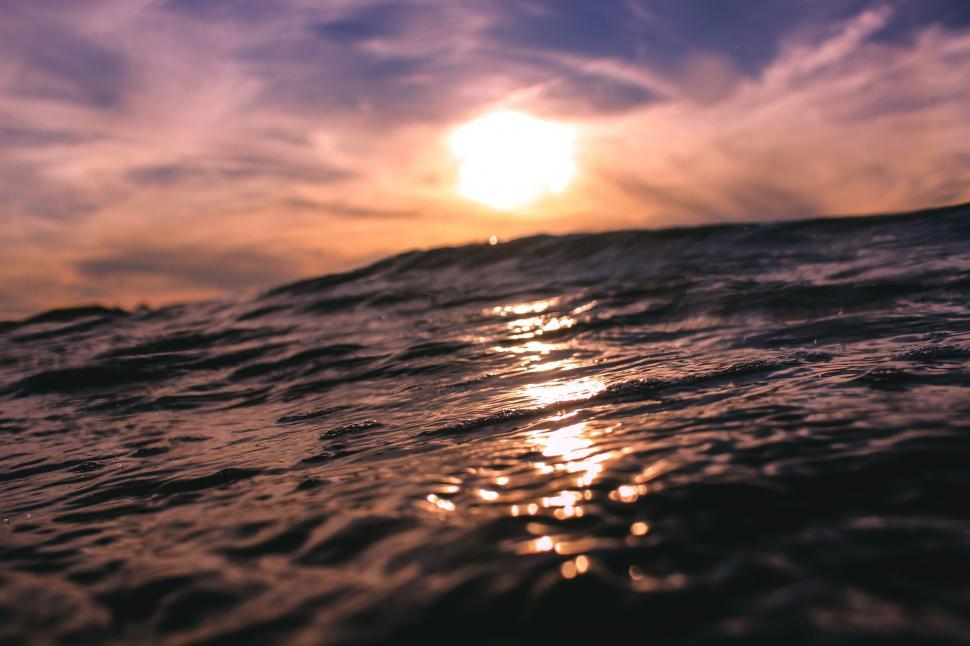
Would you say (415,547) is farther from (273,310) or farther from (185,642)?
(273,310)

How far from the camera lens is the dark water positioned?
1.92 metres

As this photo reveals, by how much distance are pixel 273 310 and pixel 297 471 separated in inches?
421

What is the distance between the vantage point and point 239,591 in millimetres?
2277

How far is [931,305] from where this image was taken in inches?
254

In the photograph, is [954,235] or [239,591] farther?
[954,235]

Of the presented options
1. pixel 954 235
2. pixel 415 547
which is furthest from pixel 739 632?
pixel 954 235

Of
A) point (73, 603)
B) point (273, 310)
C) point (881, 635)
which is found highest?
point (273, 310)

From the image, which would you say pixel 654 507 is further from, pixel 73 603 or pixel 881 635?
pixel 73 603

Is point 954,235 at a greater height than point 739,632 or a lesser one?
greater

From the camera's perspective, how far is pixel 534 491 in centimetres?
280

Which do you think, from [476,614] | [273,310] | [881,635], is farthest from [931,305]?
[273,310]

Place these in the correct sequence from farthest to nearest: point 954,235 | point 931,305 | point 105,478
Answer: point 954,235
point 931,305
point 105,478

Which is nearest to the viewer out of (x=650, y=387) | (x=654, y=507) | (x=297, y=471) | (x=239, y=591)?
(x=239, y=591)

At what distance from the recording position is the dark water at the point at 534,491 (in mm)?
1919
